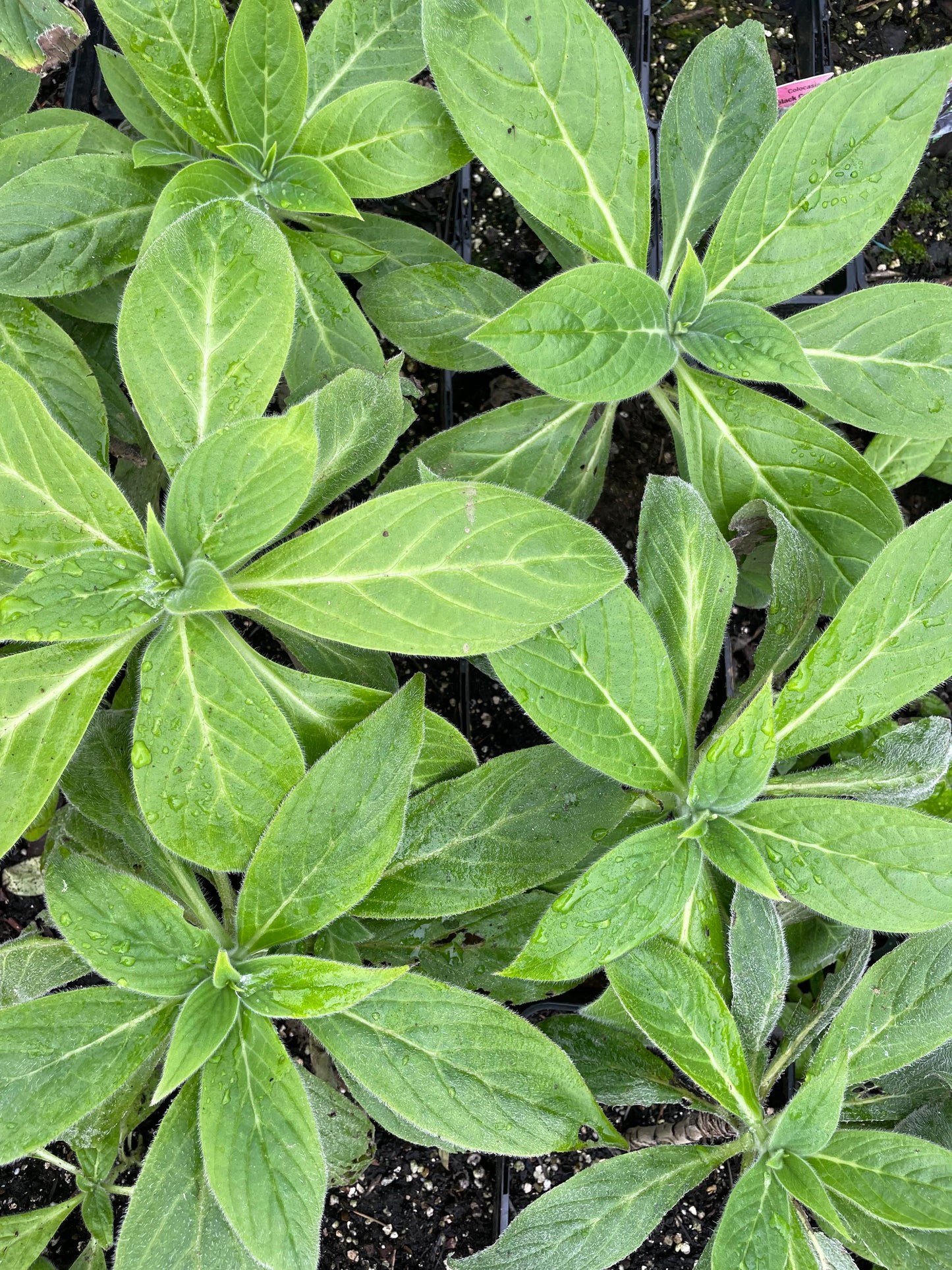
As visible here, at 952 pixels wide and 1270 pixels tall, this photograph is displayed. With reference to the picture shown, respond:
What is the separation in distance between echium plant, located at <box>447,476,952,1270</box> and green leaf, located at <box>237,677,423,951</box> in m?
0.20

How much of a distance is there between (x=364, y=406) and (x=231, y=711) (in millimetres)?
568

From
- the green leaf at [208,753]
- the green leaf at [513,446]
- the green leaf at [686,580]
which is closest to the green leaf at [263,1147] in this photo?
the green leaf at [208,753]

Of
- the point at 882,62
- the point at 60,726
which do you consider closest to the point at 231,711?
the point at 60,726

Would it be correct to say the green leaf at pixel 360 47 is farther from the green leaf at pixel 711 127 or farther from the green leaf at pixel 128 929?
the green leaf at pixel 128 929

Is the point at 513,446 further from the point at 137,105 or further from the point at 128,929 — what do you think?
the point at 128,929

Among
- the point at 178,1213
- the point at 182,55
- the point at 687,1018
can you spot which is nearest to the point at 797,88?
the point at 182,55

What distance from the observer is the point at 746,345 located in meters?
1.59

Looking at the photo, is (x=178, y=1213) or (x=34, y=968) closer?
(x=178, y=1213)

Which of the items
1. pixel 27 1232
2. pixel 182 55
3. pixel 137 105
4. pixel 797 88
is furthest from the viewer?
pixel 797 88

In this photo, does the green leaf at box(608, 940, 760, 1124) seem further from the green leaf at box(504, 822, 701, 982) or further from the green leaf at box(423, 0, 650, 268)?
the green leaf at box(423, 0, 650, 268)

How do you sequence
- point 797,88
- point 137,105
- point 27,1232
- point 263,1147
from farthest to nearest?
point 797,88, point 137,105, point 27,1232, point 263,1147

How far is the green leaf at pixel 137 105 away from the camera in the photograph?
1791 mm

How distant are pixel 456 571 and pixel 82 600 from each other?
517 mm

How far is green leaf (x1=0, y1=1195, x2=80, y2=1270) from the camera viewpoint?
5.42ft
